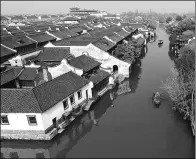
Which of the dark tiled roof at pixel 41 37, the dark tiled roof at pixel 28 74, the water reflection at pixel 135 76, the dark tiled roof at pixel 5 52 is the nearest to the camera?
the dark tiled roof at pixel 28 74

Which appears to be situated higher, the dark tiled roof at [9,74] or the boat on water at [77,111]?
the dark tiled roof at [9,74]

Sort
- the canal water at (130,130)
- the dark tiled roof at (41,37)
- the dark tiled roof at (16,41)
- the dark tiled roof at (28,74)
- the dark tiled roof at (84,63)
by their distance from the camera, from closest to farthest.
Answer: the canal water at (130,130)
the dark tiled roof at (28,74)
the dark tiled roof at (84,63)
the dark tiled roof at (16,41)
the dark tiled roof at (41,37)

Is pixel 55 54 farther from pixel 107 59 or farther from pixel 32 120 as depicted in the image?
pixel 32 120

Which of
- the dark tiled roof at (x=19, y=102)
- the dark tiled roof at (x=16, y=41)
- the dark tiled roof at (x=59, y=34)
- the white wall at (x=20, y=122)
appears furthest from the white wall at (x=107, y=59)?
the dark tiled roof at (x=59, y=34)

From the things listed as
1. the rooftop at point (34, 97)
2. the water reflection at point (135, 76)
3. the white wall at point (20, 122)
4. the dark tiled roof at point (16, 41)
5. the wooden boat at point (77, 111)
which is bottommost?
the water reflection at point (135, 76)

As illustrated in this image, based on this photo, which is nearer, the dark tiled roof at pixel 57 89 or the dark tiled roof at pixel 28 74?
the dark tiled roof at pixel 57 89

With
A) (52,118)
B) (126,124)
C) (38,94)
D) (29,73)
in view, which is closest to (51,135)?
(52,118)

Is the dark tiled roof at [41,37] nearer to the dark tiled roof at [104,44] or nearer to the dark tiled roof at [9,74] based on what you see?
the dark tiled roof at [104,44]

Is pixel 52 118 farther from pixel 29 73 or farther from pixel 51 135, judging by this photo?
pixel 29 73
